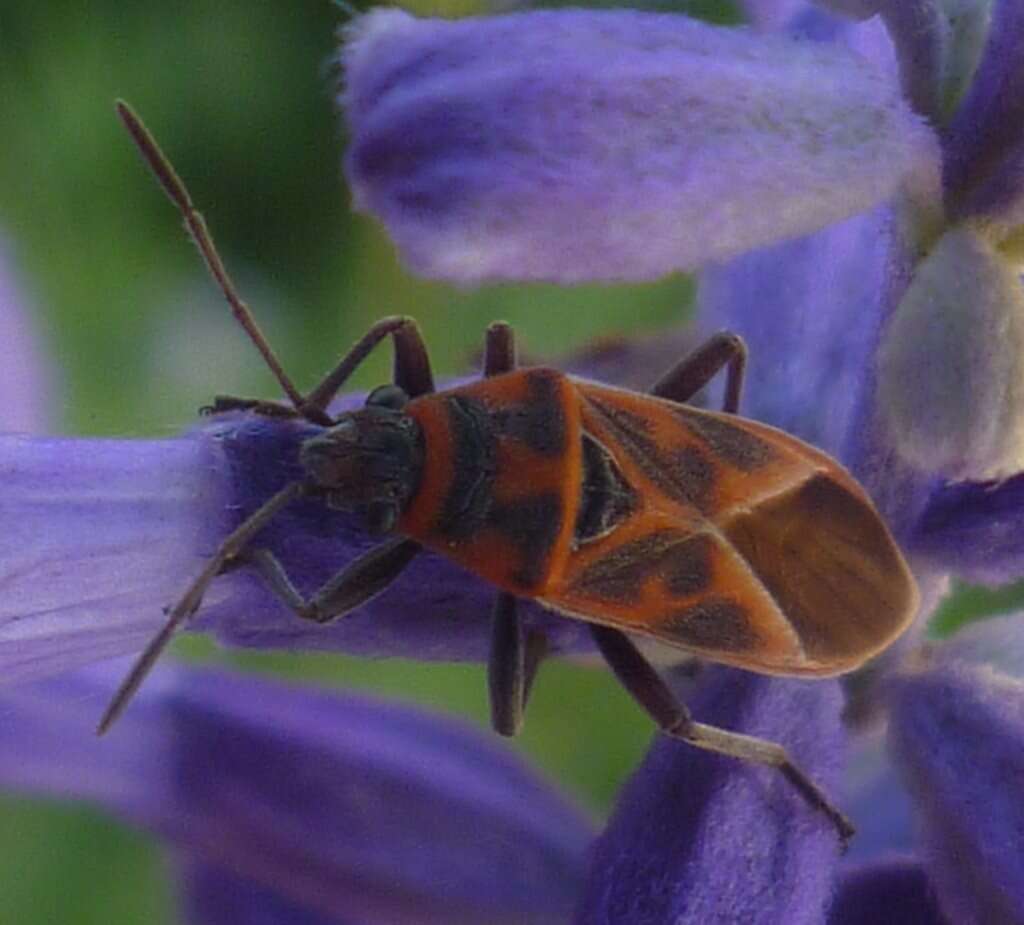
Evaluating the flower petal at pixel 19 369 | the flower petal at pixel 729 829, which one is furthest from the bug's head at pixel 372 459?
the flower petal at pixel 19 369

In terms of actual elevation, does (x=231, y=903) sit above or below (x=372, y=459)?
below

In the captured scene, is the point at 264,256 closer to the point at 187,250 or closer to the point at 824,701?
the point at 187,250

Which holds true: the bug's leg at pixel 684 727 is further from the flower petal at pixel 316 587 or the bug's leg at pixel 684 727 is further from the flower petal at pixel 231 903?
the flower petal at pixel 231 903

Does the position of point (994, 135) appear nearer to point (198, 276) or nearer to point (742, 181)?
point (742, 181)

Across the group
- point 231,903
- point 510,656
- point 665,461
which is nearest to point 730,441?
point 665,461

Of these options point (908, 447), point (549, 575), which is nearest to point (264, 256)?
point (549, 575)

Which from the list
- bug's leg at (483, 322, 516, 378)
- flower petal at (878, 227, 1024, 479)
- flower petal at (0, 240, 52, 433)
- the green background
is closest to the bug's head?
bug's leg at (483, 322, 516, 378)

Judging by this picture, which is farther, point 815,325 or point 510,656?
point 815,325
